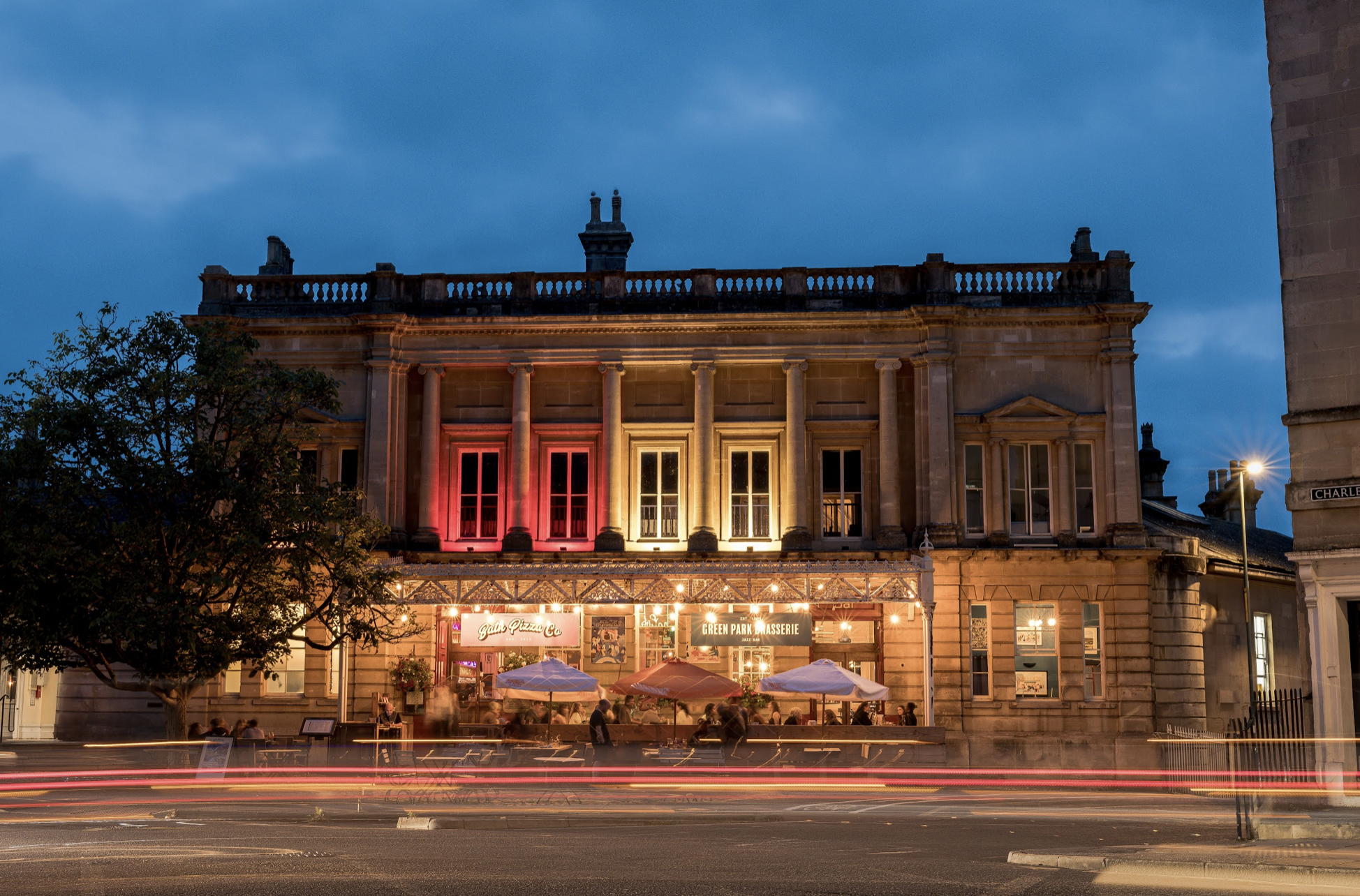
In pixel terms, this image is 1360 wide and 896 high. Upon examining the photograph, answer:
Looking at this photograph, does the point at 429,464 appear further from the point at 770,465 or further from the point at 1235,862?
the point at 1235,862

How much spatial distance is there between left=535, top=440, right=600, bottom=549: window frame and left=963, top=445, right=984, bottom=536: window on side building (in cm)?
945

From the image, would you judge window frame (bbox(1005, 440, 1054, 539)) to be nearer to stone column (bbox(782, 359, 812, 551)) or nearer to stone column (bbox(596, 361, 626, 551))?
stone column (bbox(782, 359, 812, 551))

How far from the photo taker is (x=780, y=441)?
3797cm

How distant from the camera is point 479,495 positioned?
3844 cm

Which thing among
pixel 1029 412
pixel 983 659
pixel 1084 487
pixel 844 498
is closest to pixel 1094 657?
pixel 983 659

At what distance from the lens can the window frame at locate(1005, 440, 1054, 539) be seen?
122ft

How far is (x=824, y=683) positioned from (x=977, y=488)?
9154mm

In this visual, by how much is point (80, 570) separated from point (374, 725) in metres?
7.43

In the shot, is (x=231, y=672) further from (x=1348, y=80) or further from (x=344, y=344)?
(x=1348, y=80)

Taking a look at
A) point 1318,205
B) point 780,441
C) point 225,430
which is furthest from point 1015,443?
point 225,430

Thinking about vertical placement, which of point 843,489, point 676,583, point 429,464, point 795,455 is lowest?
point 676,583

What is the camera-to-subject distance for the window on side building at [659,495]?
1495 inches

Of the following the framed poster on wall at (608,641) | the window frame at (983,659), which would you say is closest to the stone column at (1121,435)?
the window frame at (983,659)

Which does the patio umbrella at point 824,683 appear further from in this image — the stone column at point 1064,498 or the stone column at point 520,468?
the stone column at point 520,468
